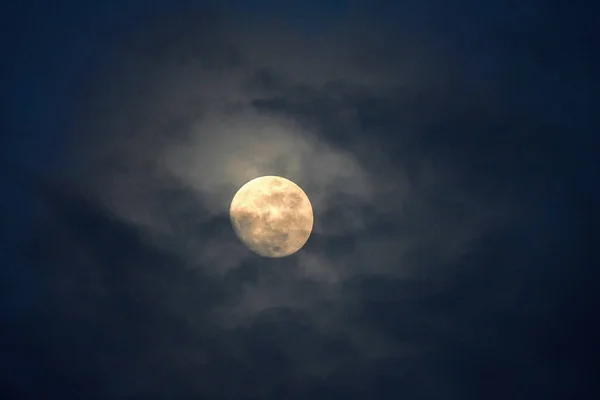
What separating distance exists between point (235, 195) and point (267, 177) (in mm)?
2039

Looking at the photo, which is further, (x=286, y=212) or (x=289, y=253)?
(x=289, y=253)

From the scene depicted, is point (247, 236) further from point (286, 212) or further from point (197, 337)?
point (197, 337)

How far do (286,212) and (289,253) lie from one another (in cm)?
333

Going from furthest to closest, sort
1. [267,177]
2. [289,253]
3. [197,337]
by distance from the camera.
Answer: [197,337] < [289,253] < [267,177]

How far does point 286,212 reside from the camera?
75.5 feet

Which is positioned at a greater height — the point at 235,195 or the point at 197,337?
the point at 235,195

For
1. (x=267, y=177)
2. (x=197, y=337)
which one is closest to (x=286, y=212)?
(x=267, y=177)

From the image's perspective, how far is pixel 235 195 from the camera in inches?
912

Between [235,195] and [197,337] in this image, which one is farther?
[197,337]

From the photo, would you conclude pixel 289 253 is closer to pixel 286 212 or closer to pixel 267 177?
pixel 286 212

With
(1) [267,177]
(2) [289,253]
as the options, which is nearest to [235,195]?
(1) [267,177]

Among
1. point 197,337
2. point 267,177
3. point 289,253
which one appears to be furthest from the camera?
point 197,337

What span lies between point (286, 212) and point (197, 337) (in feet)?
42.9

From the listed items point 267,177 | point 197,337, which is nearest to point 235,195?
point 267,177
